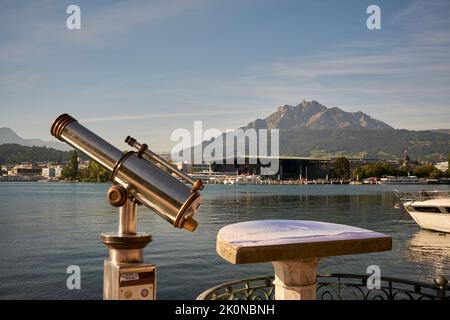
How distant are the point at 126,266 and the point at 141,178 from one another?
61cm

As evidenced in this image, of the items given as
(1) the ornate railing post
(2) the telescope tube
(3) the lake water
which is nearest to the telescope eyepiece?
(2) the telescope tube

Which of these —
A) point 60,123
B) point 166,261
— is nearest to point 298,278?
point 60,123

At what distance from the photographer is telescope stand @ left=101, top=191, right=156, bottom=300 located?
353 cm

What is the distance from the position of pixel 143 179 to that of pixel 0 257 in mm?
38705

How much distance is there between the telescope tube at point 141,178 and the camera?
344 centimetres

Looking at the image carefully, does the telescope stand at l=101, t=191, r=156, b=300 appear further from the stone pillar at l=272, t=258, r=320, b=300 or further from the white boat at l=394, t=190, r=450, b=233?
Result: the white boat at l=394, t=190, r=450, b=233

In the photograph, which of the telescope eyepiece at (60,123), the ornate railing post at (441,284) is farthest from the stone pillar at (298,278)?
the ornate railing post at (441,284)

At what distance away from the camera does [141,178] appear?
3.55 meters

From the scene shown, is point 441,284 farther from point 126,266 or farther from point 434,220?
point 434,220

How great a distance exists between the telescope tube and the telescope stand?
0.43ft

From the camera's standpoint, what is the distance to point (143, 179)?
3.54 m

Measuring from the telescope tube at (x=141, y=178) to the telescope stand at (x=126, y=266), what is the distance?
132mm
